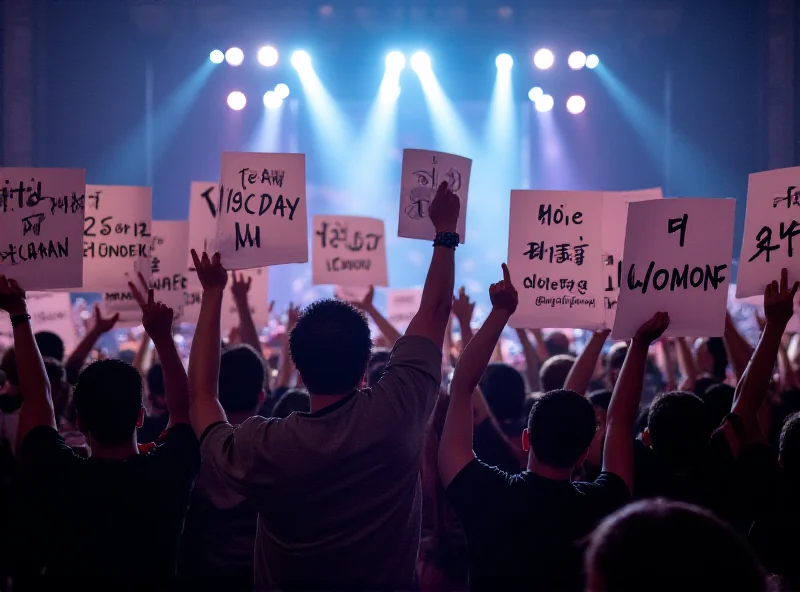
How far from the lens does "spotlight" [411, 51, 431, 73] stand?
15.2m

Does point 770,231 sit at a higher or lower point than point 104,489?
higher

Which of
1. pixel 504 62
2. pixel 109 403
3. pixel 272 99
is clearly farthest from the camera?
pixel 272 99

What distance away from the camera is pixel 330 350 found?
2.21m

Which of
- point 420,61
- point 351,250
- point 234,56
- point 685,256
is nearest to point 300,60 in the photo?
point 234,56

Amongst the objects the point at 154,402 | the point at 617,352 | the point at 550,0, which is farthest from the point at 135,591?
the point at 550,0

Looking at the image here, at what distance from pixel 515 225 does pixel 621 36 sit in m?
12.5

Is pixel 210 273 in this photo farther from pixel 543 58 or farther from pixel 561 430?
pixel 543 58

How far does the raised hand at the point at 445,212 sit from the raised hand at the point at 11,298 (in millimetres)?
1379

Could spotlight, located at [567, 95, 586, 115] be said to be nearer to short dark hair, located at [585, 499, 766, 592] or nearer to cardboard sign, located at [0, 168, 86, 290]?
cardboard sign, located at [0, 168, 86, 290]

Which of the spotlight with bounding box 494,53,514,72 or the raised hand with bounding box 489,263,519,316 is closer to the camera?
the raised hand with bounding box 489,263,519,316

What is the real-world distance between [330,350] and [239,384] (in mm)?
1092

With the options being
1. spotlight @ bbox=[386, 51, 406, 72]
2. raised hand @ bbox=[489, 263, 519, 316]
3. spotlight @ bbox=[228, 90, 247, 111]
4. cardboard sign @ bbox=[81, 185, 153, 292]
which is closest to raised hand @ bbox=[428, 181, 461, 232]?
raised hand @ bbox=[489, 263, 519, 316]

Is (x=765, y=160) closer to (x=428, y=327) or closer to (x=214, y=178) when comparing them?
(x=214, y=178)

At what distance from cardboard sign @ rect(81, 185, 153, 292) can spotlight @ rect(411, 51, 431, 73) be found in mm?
11179
